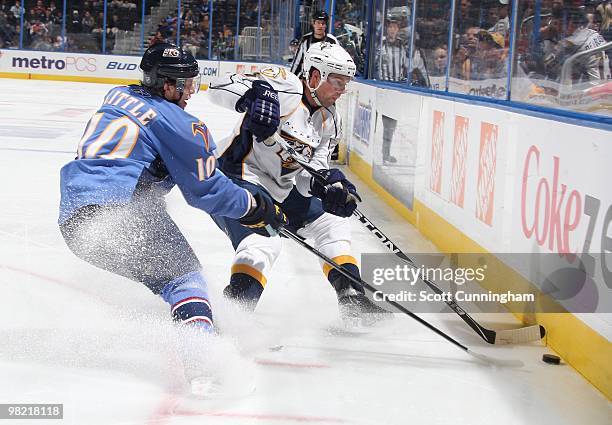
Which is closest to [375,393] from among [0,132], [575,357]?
[575,357]

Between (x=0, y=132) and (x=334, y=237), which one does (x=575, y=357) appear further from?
(x=0, y=132)

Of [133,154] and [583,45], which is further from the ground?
[583,45]

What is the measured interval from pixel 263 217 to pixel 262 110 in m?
0.39

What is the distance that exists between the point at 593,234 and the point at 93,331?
1.67 metres

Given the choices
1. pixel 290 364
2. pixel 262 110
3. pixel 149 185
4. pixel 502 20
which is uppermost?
pixel 502 20

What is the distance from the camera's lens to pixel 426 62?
5477 millimetres

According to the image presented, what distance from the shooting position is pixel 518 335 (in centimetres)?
305

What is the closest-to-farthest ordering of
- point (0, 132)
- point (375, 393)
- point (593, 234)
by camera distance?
1. point (375, 393)
2. point (593, 234)
3. point (0, 132)

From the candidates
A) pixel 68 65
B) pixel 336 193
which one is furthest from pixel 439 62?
pixel 68 65

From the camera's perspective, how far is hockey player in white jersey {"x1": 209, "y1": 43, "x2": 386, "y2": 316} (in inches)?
123

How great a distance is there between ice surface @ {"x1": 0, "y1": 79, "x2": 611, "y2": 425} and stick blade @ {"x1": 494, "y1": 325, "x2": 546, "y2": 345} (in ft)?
0.11

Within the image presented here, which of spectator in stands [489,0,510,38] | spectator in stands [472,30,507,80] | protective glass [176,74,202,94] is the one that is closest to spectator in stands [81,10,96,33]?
spectator in stands [472,30,507,80]

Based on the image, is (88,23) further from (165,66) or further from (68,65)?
(165,66)

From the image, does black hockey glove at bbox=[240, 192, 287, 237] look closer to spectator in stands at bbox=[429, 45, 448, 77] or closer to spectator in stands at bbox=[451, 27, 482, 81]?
spectator in stands at bbox=[451, 27, 482, 81]
